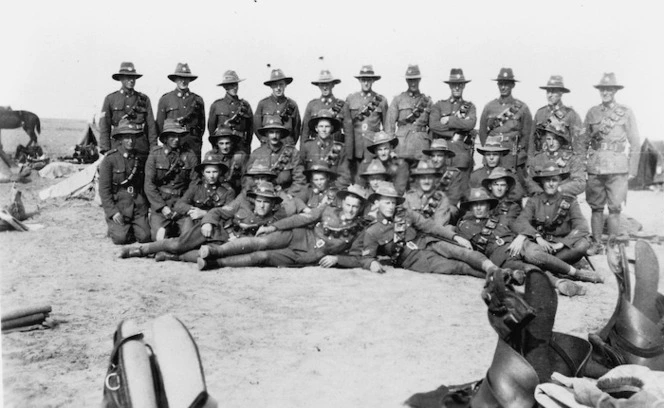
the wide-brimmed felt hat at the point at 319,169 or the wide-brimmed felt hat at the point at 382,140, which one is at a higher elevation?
the wide-brimmed felt hat at the point at 382,140

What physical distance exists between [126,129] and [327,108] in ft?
9.23

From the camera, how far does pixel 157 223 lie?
859 cm

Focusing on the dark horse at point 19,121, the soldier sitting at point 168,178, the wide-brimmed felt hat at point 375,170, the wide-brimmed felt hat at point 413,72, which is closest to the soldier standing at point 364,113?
the wide-brimmed felt hat at point 413,72

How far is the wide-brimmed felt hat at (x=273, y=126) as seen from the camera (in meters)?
9.02

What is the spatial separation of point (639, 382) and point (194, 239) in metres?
5.57

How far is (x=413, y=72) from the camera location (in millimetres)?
9633

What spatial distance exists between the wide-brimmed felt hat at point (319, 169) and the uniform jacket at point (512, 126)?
234cm

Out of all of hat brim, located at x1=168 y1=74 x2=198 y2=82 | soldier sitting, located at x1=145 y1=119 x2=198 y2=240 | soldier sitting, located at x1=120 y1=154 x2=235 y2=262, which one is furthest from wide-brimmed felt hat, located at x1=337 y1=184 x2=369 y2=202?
hat brim, located at x1=168 y1=74 x2=198 y2=82

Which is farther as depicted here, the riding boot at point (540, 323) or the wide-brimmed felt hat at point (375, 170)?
the wide-brimmed felt hat at point (375, 170)

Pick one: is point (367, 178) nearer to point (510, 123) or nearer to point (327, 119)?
point (327, 119)

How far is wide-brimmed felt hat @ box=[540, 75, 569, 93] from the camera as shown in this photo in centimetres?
903

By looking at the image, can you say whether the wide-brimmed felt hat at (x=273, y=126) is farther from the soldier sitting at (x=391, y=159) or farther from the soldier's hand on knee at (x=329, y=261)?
the soldier's hand on knee at (x=329, y=261)

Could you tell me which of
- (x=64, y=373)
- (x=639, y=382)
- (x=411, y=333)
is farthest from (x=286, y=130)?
(x=639, y=382)

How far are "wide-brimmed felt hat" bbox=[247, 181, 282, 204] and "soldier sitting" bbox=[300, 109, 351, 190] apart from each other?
1.29 metres
